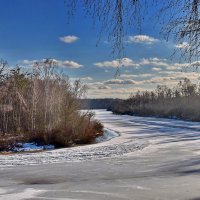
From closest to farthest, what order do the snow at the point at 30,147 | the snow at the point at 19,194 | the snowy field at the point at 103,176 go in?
the snow at the point at 19,194, the snowy field at the point at 103,176, the snow at the point at 30,147

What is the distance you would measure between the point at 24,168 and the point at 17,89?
1488cm

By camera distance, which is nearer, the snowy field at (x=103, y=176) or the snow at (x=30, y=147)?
the snowy field at (x=103, y=176)

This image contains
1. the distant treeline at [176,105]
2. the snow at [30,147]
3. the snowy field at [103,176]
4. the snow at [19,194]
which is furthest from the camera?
the distant treeline at [176,105]

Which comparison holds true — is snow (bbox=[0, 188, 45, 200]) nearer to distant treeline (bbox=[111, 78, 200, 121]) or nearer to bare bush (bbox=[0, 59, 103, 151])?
bare bush (bbox=[0, 59, 103, 151])

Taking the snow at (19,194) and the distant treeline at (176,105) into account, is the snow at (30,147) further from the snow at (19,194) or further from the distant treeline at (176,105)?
the distant treeline at (176,105)

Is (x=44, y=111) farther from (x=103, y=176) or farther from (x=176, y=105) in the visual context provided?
(x=176, y=105)

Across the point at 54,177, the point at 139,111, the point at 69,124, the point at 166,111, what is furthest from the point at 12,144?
the point at 139,111

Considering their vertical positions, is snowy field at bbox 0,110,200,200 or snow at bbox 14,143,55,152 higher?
snow at bbox 14,143,55,152

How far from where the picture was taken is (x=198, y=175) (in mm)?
11828

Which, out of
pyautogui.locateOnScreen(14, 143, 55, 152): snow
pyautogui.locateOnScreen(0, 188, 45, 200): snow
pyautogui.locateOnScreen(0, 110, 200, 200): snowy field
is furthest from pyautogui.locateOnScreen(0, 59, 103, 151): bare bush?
pyautogui.locateOnScreen(0, 188, 45, 200): snow

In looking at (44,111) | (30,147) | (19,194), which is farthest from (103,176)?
(44,111)

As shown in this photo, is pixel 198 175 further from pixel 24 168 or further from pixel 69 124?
pixel 69 124

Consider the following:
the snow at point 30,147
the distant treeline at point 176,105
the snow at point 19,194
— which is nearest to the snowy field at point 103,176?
the snow at point 19,194

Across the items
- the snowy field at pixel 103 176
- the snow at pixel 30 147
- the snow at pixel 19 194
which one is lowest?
the snow at pixel 19 194
